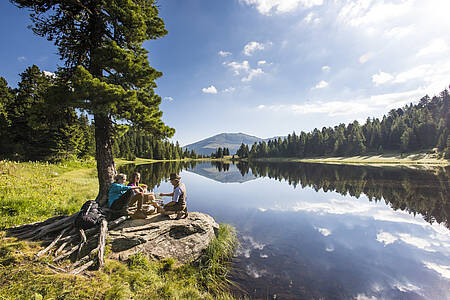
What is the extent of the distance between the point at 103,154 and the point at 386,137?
10983 cm

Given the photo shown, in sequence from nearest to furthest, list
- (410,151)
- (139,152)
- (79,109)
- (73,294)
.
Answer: (73,294) → (79,109) → (410,151) → (139,152)

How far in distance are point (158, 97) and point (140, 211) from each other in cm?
590

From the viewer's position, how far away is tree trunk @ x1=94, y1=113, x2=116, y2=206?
348 inches

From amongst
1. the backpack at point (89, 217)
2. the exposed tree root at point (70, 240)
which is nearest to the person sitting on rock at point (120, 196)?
the exposed tree root at point (70, 240)

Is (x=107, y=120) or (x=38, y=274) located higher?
(x=107, y=120)

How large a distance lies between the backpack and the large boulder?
0.69 meters

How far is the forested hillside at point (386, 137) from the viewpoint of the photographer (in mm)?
68562

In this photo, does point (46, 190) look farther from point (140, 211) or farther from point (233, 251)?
point (233, 251)

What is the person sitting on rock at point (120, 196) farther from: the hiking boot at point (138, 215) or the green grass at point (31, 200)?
the green grass at point (31, 200)

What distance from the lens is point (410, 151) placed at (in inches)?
2881

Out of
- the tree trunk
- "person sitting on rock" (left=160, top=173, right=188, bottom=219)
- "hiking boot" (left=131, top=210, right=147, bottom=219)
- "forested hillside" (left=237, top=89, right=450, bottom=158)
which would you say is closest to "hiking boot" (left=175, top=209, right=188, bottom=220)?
"person sitting on rock" (left=160, top=173, right=188, bottom=219)

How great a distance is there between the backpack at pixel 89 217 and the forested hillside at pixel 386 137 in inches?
3486

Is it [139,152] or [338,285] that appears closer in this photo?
[338,285]

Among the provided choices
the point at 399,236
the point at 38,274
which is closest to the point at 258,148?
the point at 399,236
